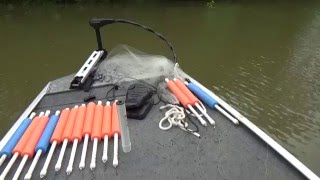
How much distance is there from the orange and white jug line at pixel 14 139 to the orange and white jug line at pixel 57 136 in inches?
11.4

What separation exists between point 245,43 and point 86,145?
7.40 meters

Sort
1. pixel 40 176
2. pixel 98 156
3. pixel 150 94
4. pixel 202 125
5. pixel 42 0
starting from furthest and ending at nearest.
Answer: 1. pixel 42 0
2. pixel 150 94
3. pixel 202 125
4. pixel 98 156
5. pixel 40 176

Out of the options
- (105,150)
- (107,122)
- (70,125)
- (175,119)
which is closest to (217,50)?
(175,119)

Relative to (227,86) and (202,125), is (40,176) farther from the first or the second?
(227,86)

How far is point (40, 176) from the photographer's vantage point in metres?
2.25

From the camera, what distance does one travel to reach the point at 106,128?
267cm

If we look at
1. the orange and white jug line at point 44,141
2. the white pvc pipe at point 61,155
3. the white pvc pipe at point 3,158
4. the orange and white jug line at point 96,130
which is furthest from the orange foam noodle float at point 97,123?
the white pvc pipe at point 3,158

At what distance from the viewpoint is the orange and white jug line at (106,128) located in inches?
93.6

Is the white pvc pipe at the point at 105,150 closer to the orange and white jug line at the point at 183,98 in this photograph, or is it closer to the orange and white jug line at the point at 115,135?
the orange and white jug line at the point at 115,135

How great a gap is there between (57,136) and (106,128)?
39cm

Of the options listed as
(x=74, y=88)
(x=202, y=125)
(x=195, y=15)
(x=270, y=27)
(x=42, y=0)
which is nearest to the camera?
(x=202, y=125)

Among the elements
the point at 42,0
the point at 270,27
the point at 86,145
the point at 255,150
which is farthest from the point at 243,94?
the point at 42,0

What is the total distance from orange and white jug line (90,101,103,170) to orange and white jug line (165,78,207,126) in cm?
74

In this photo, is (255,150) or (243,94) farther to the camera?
(243,94)
